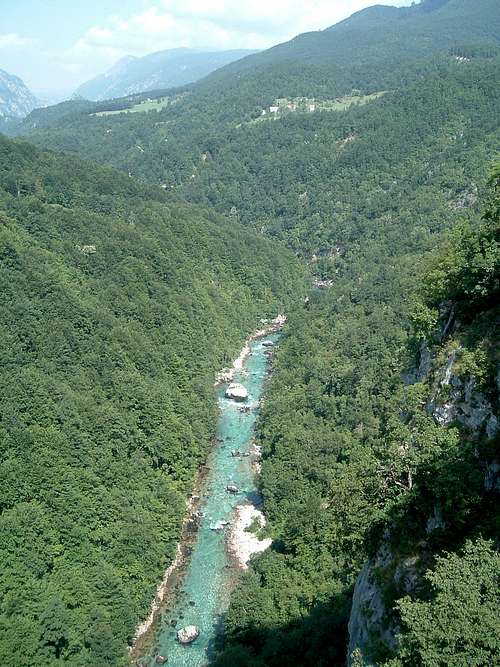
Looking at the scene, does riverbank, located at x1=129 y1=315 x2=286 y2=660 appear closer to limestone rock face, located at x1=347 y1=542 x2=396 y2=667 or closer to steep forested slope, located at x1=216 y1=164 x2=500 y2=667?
steep forested slope, located at x1=216 y1=164 x2=500 y2=667

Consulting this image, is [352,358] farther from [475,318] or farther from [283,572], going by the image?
[475,318]

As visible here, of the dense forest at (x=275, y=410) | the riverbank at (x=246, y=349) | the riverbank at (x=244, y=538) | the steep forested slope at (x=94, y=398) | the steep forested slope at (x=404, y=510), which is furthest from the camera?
the riverbank at (x=246, y=349)

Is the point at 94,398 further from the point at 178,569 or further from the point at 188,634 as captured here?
the point at 188,634

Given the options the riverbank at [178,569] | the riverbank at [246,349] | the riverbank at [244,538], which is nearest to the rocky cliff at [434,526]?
the riverbank at [178,569]

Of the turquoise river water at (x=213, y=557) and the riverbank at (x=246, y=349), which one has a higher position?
the turquoise river water at (x=213, y=557)

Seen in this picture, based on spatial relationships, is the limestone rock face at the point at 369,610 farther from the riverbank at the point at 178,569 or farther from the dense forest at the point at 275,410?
the riverbank at the point at 178,569

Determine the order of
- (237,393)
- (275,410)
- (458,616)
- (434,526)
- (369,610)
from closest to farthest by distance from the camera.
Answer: (458,616), (434,526), (369,610), (275,410), (237,393)

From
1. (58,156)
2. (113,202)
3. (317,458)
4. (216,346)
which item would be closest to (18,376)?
(317,458)

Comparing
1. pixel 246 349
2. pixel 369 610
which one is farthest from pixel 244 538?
pixel 246 349
